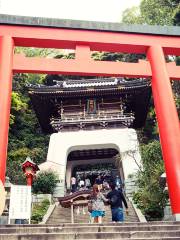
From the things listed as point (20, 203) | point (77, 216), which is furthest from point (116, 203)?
point (77, 216)

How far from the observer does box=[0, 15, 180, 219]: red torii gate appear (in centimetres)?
Result: 746

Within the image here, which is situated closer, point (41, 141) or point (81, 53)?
point (81, 53)

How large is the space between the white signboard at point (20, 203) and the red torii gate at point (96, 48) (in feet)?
8.85

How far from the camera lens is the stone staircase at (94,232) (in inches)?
Result: 167

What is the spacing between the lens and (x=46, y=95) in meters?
18.4

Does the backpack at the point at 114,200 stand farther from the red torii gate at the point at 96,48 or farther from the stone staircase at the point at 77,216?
the stone staircase at the point at 77,216

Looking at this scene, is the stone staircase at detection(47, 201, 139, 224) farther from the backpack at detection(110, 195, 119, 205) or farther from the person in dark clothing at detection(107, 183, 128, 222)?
the backpack at detection(110, 195, 119, 205)

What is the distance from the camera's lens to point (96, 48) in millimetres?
8188

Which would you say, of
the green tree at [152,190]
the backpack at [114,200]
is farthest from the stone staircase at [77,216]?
the backpack at [114,200]

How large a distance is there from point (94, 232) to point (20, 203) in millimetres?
4269

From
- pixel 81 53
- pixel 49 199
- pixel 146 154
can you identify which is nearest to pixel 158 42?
pixel 81 53

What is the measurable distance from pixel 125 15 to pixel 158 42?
26020mm

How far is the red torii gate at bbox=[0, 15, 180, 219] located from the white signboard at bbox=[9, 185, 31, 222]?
270 cm

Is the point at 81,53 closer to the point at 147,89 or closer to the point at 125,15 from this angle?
the point at 147,89
